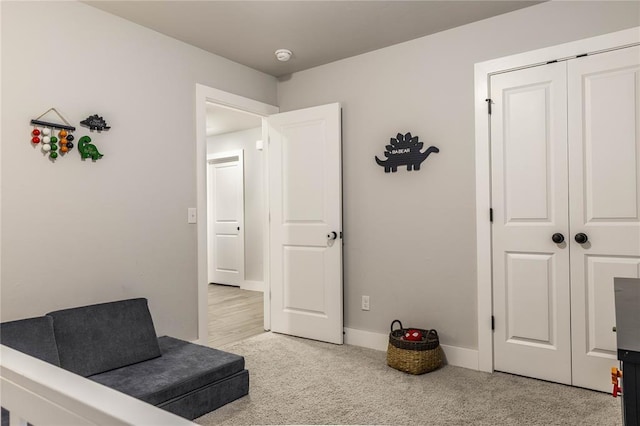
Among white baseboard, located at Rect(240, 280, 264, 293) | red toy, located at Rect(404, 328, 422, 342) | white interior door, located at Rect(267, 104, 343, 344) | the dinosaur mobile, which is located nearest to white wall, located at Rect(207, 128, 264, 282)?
white baseboard, located at Rect(240, 280, 264, 293)

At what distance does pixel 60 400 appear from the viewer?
65cm

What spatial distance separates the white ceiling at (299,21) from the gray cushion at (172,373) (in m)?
2.23

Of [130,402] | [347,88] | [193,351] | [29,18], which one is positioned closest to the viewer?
[130,402]

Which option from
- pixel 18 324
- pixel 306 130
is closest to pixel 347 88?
pixel 306 130

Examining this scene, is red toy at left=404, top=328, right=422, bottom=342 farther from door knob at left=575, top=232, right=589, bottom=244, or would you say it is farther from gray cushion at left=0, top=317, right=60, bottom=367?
gray cushion at left=0, top=317, right=60, bottom=367

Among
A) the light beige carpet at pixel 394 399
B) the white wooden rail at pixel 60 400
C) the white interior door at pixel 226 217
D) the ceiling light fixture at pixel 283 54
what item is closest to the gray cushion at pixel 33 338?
the light beige carpet at pixel 394 399

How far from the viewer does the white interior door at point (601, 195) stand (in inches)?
99.0

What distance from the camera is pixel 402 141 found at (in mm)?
3396

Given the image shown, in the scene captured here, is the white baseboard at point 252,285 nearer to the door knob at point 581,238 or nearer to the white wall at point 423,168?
the white wall at point 423,168

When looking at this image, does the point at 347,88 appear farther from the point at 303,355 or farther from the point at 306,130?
the point at 303,355

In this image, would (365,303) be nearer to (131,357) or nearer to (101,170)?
(131,357)

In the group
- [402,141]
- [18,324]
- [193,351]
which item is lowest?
[193,351]

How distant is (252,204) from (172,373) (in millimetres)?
4502

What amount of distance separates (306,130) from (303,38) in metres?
0.83
